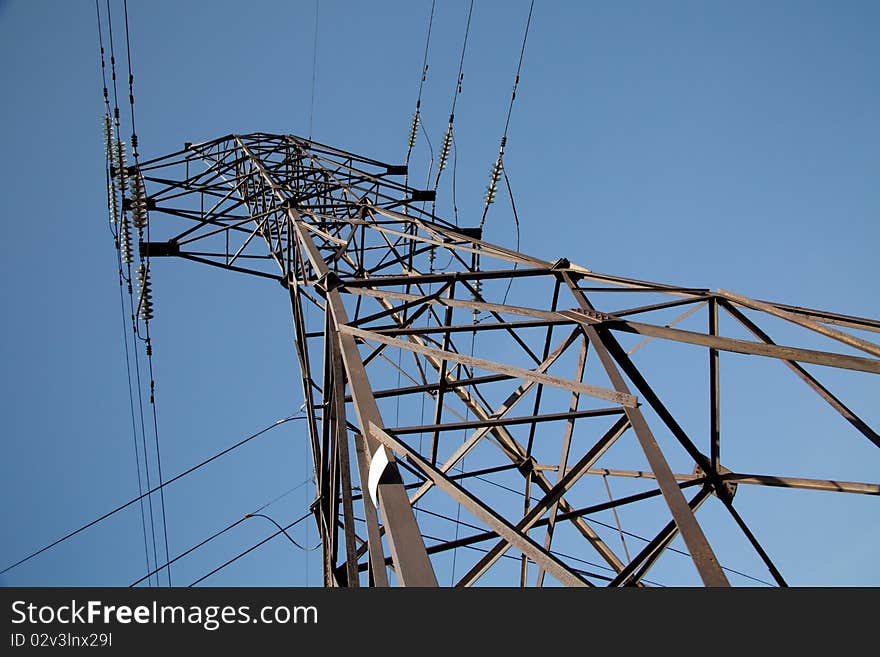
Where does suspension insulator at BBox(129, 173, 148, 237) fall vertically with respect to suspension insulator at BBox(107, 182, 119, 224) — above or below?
below

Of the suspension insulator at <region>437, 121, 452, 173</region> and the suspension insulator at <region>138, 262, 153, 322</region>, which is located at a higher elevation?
the suspension insulator at <region>437, 121, 452, 173</region>

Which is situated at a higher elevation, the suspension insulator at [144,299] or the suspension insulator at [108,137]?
the suspension insulator at [108,137]

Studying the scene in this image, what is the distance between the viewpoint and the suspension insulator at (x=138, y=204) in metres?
12.5

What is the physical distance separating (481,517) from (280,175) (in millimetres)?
10932

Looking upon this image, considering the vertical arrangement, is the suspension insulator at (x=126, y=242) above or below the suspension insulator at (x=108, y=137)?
below

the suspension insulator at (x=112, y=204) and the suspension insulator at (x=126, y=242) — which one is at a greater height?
the suspension insulator at (x=112, y=204)

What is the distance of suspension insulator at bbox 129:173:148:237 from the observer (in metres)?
12.5

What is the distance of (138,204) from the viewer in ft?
42.0

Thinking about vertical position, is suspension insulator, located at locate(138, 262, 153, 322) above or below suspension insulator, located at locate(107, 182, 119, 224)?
below

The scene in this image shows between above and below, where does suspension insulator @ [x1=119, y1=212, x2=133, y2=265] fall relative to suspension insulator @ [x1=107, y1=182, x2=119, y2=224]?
below
